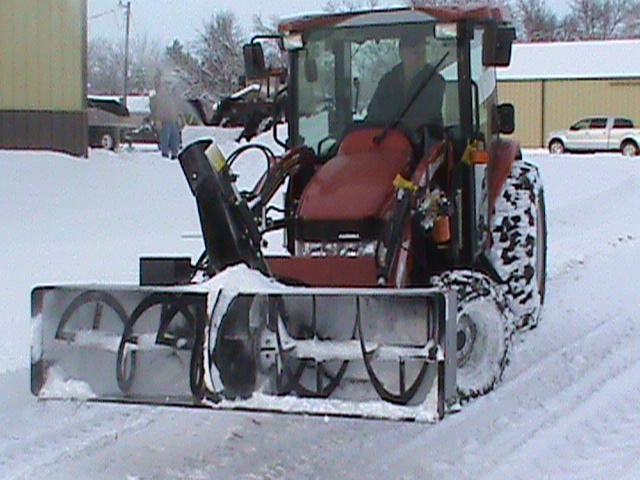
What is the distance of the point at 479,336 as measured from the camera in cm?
583

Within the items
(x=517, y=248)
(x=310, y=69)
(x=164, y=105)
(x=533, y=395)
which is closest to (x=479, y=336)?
(x=533, y=395)

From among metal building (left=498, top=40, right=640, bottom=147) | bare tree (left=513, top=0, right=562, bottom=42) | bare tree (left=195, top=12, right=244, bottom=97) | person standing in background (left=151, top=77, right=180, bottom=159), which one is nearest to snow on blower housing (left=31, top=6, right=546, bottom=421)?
person standing in background (left=151, top=77, right=180, bottom=159)

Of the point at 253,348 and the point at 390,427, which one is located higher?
the point at 253,348

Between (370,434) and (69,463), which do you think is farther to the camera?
(370,434)

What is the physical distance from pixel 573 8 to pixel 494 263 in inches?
2718

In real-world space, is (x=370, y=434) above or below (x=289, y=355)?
below

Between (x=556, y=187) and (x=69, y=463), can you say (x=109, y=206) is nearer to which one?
(x=556, y=187)

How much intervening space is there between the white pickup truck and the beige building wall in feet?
13.4

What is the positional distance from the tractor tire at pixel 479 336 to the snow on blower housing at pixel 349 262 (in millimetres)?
11

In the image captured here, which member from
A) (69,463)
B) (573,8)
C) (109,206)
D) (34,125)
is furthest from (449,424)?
(573,8)

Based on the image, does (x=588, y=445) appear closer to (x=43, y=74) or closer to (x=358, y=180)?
(x=358, y=180)

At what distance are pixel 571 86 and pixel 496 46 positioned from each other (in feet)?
123

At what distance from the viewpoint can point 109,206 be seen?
15.2 meters

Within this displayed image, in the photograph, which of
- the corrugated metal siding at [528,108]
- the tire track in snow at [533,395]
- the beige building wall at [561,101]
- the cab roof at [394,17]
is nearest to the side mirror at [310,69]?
the cab roof at [394,17]
